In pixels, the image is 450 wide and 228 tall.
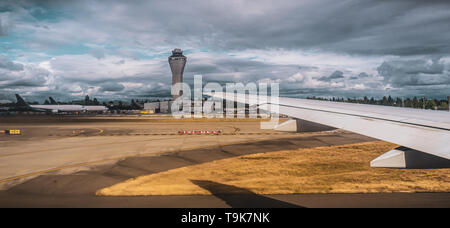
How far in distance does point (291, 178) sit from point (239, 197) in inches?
142

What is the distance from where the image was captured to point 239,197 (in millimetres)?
9766

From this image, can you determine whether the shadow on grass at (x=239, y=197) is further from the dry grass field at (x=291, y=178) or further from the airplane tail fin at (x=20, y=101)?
the airplane tail fin at (x=20, y=101)

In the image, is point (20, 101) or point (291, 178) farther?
point (20, 101)

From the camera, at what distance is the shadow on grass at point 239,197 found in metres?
8.93

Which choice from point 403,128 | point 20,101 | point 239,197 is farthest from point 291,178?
point 20,101

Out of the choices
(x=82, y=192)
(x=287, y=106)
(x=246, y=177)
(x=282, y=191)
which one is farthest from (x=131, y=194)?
(x=287, y=106)

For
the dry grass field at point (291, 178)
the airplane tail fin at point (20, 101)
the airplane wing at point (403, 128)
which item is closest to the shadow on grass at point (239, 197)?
the dry grass field at point (291, 178)

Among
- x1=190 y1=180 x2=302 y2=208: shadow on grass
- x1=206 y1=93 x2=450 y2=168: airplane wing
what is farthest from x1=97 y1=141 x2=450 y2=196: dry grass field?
x1=206 y1=93 x2=450 y2=168: airplane wing

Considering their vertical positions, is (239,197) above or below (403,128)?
below

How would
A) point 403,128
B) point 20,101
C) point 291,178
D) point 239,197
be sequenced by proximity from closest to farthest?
point 403,128
point 239,197
point 291,178
point 20,101

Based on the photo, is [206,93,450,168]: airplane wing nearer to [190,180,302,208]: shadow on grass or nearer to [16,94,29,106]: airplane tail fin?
[190,180,302,208]: shadow on grass

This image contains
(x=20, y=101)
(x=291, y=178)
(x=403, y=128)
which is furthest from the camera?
(x=20, y=101)

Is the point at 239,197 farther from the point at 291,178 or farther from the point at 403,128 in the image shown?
the point at 403,128

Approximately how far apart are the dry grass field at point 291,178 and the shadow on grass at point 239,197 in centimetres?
23
